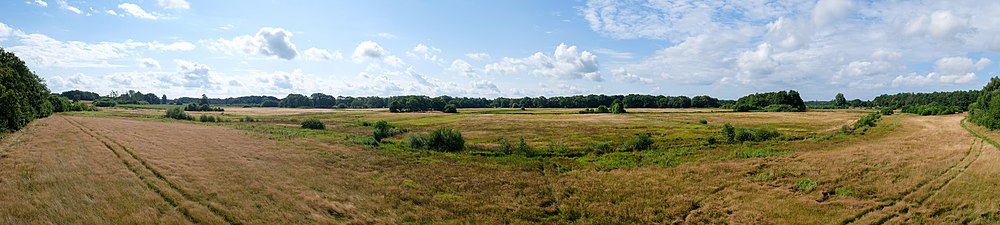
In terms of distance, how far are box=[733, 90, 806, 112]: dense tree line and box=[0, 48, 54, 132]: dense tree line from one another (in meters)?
170

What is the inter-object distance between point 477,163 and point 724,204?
18385 mm

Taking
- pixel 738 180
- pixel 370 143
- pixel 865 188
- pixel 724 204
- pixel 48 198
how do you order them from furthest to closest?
pixel 370 143, pixel 738 180, pixel 865 188, pixel 724 204, pixel 48 198

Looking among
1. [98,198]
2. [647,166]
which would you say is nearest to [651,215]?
[647,166]

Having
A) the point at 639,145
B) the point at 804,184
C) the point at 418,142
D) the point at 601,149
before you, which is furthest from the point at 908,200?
the point at 418,142

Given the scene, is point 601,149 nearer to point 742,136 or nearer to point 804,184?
point 742,136

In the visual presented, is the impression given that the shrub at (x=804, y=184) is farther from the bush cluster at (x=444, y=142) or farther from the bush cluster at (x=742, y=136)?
the bush cluster at (x=742, y=136)

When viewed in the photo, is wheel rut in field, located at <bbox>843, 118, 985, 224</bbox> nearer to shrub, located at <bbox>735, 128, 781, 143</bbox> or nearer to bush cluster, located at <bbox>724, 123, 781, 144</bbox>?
bush cluster, located at <bbox>724, 123, 781, 144</bbox>

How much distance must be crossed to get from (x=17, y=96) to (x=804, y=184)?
7615cm

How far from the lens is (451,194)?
22.3m

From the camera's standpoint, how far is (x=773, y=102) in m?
174

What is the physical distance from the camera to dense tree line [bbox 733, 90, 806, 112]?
161875mm

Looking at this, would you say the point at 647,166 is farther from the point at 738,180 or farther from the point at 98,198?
the point at 98,198

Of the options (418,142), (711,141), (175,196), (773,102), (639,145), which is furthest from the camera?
(773,102)

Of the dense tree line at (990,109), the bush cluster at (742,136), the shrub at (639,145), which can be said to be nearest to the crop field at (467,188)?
the shrub at (639,145)
